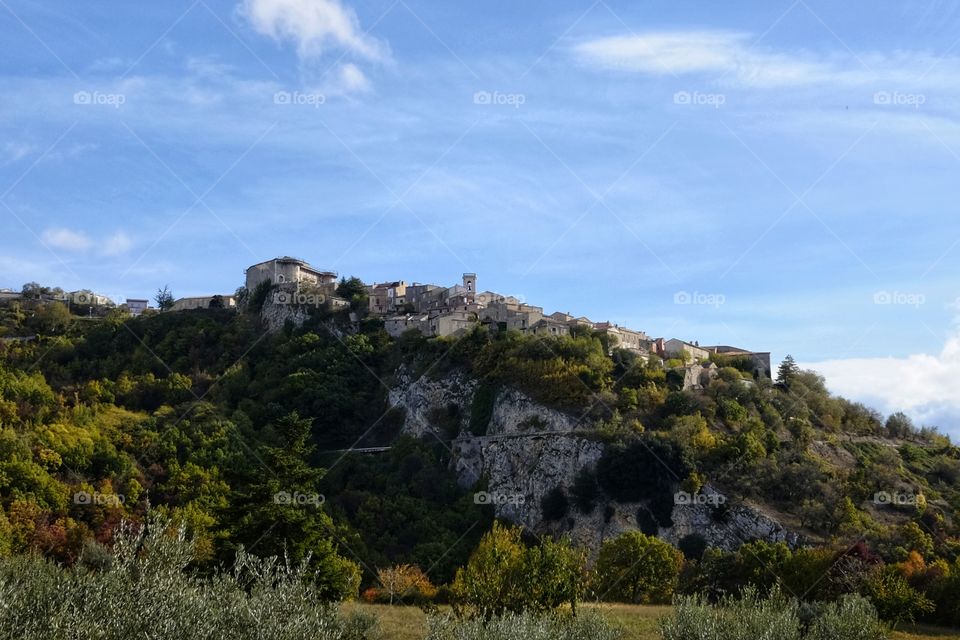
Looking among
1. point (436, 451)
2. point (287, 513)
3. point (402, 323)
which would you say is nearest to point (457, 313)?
point (402, 323)

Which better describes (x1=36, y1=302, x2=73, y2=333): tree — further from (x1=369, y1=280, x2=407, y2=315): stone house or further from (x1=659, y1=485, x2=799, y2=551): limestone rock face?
(x1=659, y1=485, x2=799, y2=551): limestone rock face

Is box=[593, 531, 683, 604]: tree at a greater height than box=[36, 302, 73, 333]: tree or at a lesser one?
lesser

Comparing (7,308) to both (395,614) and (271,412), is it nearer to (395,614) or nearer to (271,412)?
(271,412)

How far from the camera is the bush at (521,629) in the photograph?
2000 centimetres

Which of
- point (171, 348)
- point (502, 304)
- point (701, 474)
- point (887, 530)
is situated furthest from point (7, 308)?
point (887, 530)

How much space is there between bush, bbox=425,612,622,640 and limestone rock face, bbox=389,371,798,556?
3203 centimetres

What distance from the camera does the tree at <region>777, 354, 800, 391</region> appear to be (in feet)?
254

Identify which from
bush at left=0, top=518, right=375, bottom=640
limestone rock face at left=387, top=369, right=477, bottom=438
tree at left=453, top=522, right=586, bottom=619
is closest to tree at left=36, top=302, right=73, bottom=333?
limestone rock face at left=387, top=369, right=477, bottom=438

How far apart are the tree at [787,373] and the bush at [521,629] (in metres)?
57.3

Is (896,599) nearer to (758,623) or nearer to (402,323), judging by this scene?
(758,623)

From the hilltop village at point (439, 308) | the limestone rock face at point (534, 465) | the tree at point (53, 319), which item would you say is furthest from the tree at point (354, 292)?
the tree at point (53, 319)

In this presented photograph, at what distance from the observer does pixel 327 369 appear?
76375 mm

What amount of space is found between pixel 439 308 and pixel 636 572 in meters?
44.5

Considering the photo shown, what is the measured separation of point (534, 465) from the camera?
62.5 metres
